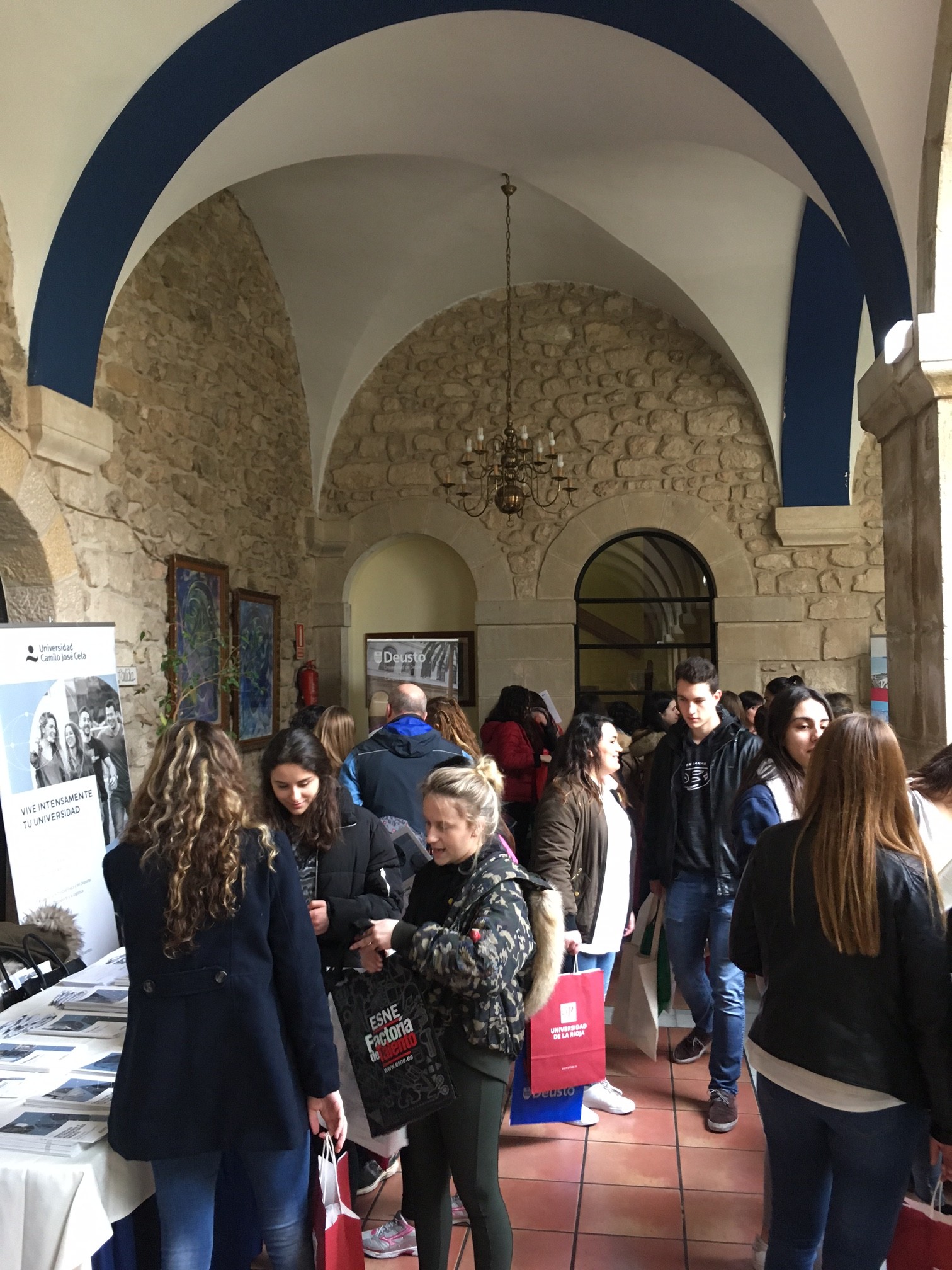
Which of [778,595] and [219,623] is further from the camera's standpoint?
[778,595]

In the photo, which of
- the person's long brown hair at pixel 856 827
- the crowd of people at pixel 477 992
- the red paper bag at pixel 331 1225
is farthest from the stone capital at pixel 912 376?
the red paper bag at pixel 331 1225

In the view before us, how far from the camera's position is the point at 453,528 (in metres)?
7.36

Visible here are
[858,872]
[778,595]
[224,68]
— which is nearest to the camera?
[858,872]

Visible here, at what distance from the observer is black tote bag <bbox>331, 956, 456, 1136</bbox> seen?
1.87 m

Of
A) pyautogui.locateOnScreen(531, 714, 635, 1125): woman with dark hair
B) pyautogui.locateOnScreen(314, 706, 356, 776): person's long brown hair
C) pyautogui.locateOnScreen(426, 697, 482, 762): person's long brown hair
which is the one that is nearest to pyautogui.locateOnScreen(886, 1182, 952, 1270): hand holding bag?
pyautogui.locateOnScreen(531, 714, 635, 1125): woman with dark hair

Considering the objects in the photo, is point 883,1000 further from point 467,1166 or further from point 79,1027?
point 79,1027

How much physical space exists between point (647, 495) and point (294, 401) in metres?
2.70

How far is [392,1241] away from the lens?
2.33 m

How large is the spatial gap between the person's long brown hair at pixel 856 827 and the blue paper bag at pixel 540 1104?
53.4 inches

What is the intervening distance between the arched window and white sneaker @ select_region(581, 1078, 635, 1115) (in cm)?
432

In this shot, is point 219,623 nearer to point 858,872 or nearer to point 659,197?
point 659,197

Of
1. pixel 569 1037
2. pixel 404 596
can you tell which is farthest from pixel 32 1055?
pixel 404 596

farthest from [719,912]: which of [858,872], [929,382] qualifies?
[929,382]

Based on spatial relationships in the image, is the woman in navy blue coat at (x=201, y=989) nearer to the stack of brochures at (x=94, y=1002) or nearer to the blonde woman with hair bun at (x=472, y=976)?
the blonde woman with hair bun at (x=472, y=976)
